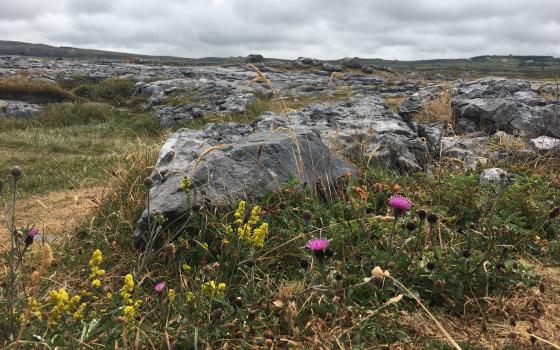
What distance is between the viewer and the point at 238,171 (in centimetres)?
454

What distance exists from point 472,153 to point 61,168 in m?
7.76

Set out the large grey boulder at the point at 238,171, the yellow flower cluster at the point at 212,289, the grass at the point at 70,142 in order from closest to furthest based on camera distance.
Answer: the yellow flower cluster at the point at 212,289 < the large grey boulder at the point at 238,171 < the grass at the point at 70,142

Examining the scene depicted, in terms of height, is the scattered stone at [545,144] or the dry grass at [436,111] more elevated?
the dry grass at [436,111]

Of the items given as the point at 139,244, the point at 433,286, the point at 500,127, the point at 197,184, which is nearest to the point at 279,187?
the point at 197,184

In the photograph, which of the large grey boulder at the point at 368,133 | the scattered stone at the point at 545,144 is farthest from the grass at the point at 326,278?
the scattered stone at the point at 545,144

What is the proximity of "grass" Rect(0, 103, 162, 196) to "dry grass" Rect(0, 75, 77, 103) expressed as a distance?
386cm

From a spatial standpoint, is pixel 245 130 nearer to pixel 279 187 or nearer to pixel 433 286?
pixel 279 187

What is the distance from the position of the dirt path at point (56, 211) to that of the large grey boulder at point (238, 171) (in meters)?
1.28

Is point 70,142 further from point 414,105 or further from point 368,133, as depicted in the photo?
point 368,133

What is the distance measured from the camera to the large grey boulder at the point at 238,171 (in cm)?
411

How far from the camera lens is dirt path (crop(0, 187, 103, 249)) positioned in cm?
552

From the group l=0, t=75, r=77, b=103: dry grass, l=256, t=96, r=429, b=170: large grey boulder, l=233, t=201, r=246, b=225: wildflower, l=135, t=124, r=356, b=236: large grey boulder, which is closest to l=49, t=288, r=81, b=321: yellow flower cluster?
l=233, t=201, r=246, b=225: wildflower

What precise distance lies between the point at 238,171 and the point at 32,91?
838 inches

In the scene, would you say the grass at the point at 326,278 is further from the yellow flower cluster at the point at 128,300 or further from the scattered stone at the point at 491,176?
the scattered stone at the point at 491,176
